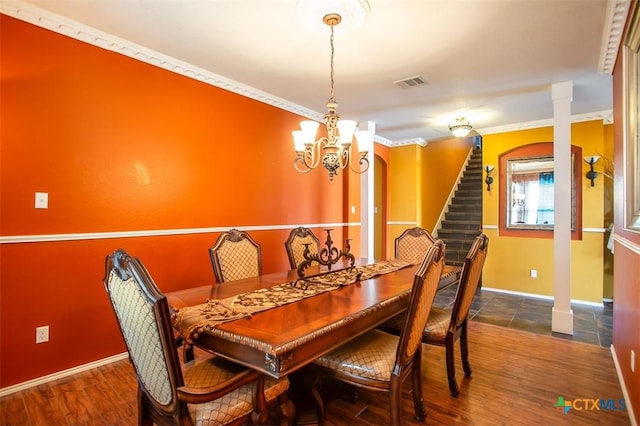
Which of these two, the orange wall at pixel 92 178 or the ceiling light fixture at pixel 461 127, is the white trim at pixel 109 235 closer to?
the orange wall at pixel 92 178

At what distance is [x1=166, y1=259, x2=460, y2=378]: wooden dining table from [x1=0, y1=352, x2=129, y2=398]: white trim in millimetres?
1294

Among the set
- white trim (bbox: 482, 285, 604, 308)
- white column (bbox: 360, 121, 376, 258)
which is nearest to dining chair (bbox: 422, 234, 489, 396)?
white column (bbox: 360, 121, 376, 258)

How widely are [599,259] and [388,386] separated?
452 centimetres

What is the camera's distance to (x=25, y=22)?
224 centimetres

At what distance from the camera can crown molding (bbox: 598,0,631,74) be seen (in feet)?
7.01

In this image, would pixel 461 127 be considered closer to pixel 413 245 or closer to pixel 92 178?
pixel 413 245

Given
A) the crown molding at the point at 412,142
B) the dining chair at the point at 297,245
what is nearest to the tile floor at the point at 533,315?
the dining chair at the point at 297,245

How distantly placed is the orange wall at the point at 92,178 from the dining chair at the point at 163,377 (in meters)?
1.48

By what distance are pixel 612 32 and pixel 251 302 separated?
3.18 metres

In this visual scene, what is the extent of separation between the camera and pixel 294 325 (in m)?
1.38

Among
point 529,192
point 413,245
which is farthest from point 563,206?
point 529,192

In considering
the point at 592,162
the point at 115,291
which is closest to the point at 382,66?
the point at 115,291

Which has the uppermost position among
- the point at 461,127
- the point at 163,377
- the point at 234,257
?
the point at 461,127

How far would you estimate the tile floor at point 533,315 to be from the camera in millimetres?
3379
